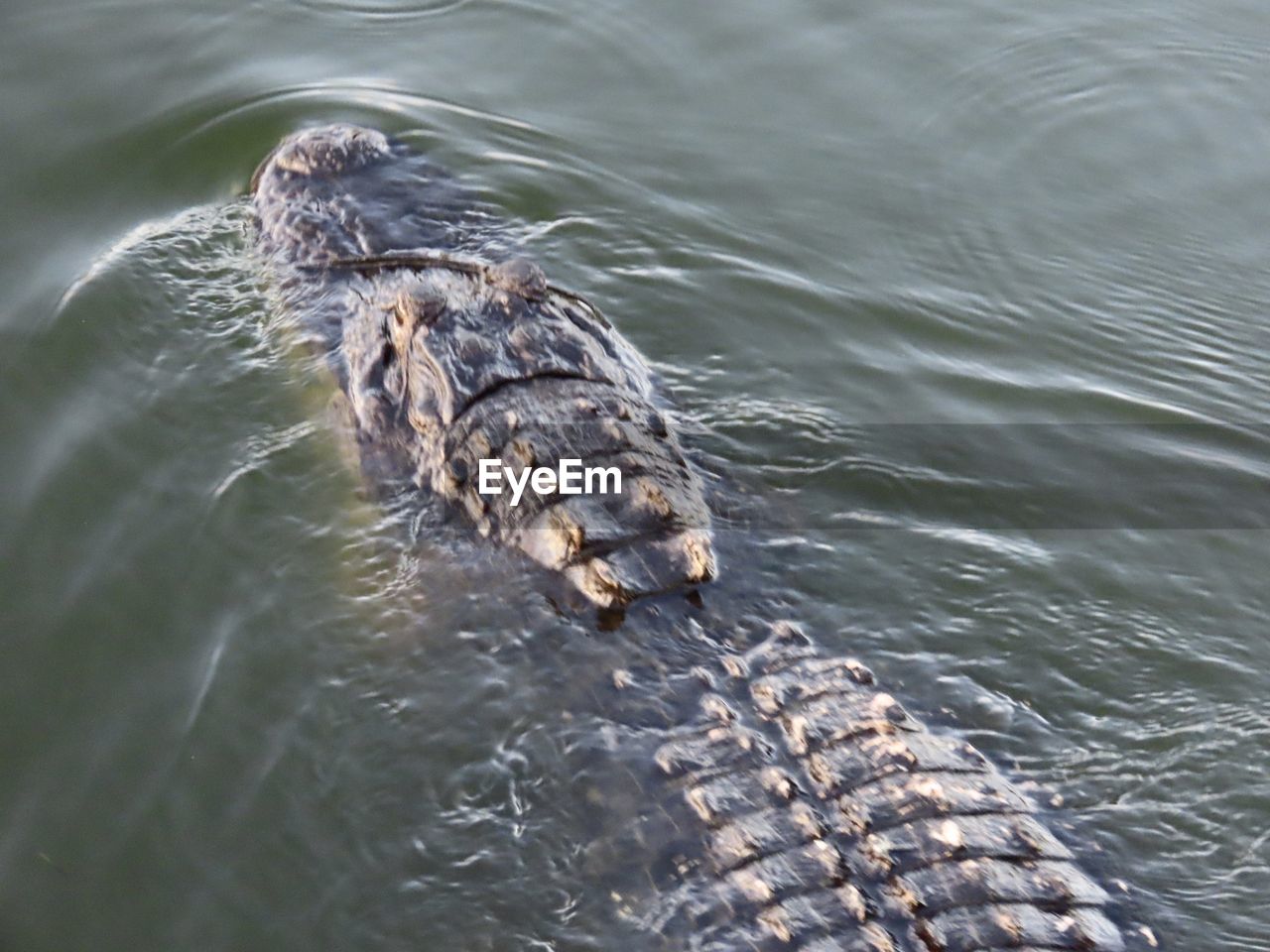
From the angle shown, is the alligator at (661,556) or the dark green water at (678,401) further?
the dark green water at (678,401)

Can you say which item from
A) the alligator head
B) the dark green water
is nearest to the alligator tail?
the dark green water

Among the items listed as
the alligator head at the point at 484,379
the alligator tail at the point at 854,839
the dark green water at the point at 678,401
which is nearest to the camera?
the alligator tail at the point at 854,839

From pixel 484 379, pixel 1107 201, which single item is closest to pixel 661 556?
pixel 484 379

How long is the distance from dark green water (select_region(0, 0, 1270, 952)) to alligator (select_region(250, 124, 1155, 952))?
10.3 inches

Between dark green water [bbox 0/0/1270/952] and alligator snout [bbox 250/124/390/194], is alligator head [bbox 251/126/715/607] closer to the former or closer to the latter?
alligator snout [bbox 250/124/390/194]

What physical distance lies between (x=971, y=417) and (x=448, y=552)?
243 centimetres

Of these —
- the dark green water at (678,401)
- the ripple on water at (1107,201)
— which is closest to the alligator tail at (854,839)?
the dark green water at (678,401)

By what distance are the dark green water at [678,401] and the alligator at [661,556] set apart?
263 mm

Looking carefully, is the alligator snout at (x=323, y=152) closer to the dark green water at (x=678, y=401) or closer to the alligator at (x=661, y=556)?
the alligator at (x=661, y=556)

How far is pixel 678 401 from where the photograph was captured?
20.0 ft

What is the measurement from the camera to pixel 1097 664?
16.3 ft

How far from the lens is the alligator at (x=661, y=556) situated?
375cm

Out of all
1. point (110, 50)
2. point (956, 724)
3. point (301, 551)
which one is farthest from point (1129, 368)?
point (110, 50)

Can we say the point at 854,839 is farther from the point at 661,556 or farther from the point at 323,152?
the point at 323,152
